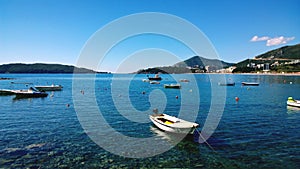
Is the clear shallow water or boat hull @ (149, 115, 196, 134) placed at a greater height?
boat hull @ (149, 115, 196, 134)

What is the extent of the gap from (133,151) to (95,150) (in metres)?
3.21

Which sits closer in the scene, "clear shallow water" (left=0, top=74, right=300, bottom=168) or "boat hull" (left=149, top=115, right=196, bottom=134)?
"clear shallow water" (left=0, top=74, right=300, bottom=168)

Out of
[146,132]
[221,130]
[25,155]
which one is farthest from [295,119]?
[25,155]

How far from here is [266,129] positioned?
2491 cm

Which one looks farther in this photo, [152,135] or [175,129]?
[152,135]

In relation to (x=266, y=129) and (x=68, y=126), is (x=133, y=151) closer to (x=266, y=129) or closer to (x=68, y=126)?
(x=68, y=126)

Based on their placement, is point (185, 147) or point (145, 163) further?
point (185, 147)

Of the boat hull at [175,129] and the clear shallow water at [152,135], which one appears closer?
the clear shallow water at [152,135]

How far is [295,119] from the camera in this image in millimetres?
30422

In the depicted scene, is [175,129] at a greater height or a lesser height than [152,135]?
greater

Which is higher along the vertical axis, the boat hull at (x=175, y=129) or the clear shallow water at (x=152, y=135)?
the boat hull at (x=175, y=129)

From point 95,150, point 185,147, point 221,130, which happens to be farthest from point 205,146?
point 95,150

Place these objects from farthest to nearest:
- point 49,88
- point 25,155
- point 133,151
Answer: point 49,88 → point 133,151 → point 25,155

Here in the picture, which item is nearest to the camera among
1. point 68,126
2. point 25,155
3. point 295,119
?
point 25,155
